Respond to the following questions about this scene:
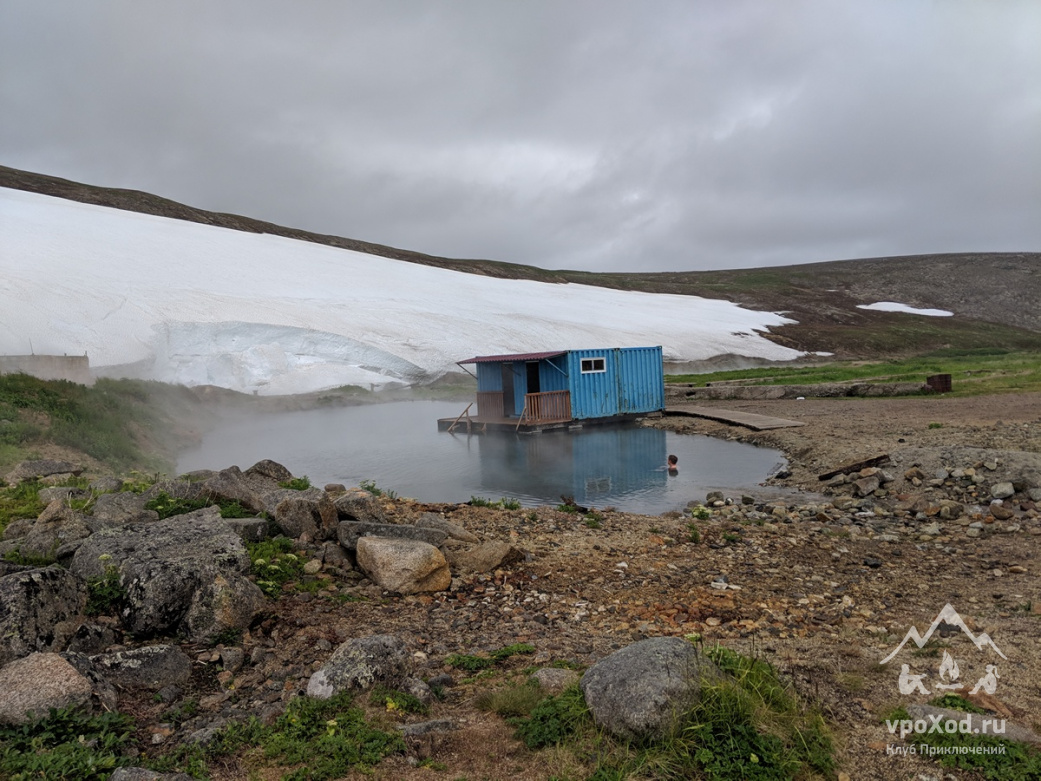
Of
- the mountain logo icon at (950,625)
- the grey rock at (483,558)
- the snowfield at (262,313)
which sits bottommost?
the mountain logo icon at (950,625)

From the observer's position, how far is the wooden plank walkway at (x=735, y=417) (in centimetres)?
2098

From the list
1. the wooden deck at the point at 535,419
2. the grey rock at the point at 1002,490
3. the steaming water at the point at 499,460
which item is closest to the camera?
the grey rock at the point at 1002,490

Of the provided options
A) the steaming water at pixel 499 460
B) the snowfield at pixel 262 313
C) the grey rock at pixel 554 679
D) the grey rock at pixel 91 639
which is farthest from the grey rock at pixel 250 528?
the snowfield at pixel 262 313

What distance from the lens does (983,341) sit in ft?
209

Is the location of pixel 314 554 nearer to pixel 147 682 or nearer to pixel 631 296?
pixel 147 682

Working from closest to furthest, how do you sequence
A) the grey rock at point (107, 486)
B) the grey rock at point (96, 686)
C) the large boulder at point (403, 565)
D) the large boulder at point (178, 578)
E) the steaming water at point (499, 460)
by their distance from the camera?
the grey rock at point (96, 686) < the large boulder at point (178, 578) < the large boulder at point (403, 565) < the grey rock at point (107, 486) < the steaming water at point (499, 460)

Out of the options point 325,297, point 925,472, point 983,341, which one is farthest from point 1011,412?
point 983,341

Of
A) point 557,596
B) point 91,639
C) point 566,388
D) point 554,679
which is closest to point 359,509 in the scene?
point 557,596

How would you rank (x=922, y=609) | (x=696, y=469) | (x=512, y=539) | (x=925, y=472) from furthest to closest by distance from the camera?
1. (x=696, y=469)
2. (x=925, y=472)
3. (x=512, y=539)
4. (x=922, y=609)

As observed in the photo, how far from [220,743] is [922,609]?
6.17 metres

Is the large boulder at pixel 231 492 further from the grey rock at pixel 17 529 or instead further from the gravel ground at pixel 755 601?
the gravel ground at pixel 755 601

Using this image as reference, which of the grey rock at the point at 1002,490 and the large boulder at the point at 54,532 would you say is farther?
the grey rock at the point at 1002,490

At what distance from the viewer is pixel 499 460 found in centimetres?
2006

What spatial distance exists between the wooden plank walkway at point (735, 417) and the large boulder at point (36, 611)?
19056 millimetres
